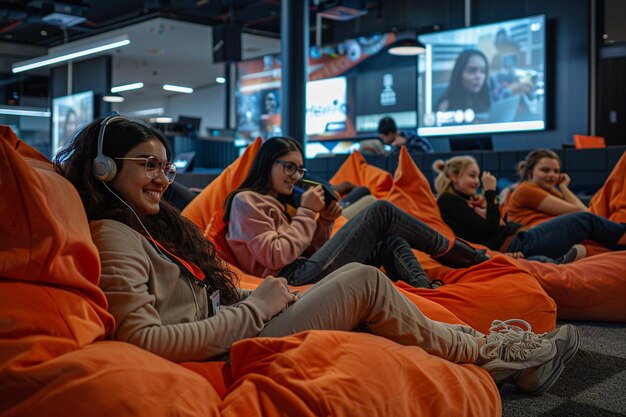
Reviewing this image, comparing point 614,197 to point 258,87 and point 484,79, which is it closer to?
point 484,79

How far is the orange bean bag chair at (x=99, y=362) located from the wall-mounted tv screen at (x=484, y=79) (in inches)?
299

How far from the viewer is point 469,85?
9133mm

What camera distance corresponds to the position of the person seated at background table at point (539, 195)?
4.18 metres

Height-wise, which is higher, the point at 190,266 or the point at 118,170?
the point at 118,170

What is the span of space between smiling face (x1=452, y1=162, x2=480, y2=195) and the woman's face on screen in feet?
17.9

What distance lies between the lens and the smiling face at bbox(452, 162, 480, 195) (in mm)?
3857

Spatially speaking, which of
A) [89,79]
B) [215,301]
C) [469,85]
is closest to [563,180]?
[215,301]

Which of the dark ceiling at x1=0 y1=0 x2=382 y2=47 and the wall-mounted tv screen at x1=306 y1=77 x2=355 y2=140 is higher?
the dark ceiling at x1=0 y1=0 x2=382 y2=47

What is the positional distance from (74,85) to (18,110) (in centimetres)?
182

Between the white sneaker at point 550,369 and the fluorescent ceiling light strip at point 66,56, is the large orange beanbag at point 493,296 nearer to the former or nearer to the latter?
the white sneaker at point 550,369

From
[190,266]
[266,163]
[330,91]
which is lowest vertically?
[190,266]

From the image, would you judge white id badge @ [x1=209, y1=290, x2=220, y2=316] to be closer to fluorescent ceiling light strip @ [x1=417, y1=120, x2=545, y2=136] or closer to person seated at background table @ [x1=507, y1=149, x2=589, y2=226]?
person seated at background table @ [x1=507, y1=149, x2=589, y2=226]

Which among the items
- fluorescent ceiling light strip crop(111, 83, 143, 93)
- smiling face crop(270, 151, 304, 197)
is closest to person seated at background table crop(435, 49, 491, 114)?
smiling face crop(270, 151, 304, 197)

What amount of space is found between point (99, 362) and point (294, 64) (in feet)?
13.6
